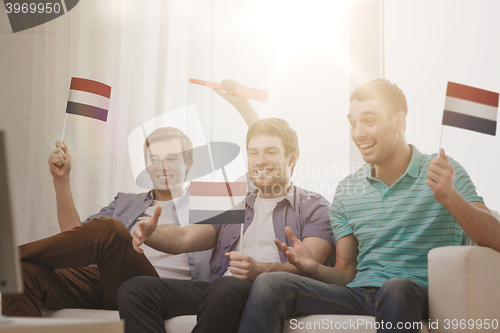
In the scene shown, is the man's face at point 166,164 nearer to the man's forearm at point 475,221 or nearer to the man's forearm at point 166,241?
the man's forearm at point 166,241

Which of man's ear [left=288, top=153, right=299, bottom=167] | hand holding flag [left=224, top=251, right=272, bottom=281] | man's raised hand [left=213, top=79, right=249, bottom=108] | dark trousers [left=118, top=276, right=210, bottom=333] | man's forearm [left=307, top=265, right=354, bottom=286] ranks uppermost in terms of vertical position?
man's raised hand [left=213, top=79, right=249, bottom=108]

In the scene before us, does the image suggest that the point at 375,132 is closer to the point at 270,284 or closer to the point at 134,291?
the point at 270,284

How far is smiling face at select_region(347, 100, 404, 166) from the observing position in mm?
1637

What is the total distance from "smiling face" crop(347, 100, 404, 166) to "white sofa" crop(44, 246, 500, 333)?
464 millimetres

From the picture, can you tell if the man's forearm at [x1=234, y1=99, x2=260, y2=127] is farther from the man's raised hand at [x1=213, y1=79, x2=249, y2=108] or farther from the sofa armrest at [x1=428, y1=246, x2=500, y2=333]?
the sofa armrest at [x1=428, y1=246, x2=500, y2=333]

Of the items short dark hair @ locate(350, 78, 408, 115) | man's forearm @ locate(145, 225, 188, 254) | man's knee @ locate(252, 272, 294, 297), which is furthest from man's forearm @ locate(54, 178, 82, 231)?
short dark hair @ locate(350, 78, 408, 115)

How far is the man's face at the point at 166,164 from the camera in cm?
199

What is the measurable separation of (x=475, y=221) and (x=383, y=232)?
29 cm

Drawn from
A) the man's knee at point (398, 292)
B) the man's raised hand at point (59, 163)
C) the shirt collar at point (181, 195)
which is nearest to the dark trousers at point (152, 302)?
the shirt collar at point (181, 195)

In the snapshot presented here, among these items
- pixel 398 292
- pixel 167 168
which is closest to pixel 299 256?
pixel 398 292

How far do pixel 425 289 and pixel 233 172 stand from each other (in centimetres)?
105

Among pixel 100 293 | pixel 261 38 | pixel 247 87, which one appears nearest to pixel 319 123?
pixel 247 87

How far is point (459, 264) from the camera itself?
3.93 feet

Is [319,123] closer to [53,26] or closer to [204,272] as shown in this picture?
[204,272]
